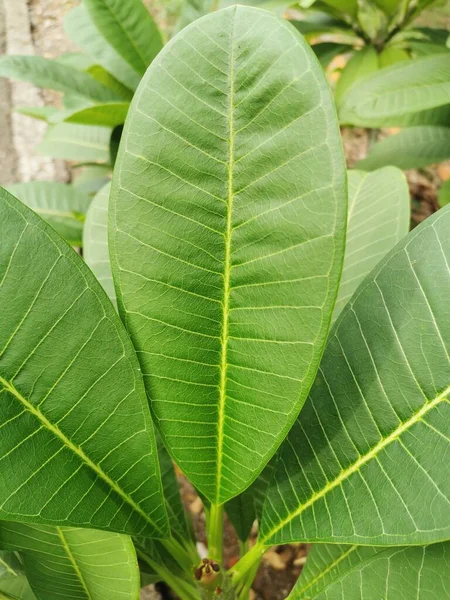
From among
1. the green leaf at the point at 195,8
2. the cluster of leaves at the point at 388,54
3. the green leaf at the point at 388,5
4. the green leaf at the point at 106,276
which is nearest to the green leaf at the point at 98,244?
the green leaf at the point at 106,276

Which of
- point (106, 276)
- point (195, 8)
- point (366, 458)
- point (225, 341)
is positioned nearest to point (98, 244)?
point (106, 276)

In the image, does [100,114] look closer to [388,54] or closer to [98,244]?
[98,244]

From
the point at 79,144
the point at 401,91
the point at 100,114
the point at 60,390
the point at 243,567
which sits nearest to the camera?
the point at 60,390

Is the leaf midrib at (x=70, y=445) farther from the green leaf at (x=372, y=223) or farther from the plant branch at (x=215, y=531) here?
the green leaf at (x=372, y=223)

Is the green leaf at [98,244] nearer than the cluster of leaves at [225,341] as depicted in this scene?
No

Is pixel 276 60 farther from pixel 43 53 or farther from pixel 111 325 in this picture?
pixel 43 53

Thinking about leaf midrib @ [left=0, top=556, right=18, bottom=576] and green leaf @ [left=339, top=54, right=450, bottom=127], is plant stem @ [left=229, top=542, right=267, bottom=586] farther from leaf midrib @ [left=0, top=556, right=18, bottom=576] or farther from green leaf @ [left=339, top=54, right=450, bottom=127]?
green leaf @ [left=339, top=54, right=450, bottom=127]

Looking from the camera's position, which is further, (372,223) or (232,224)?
(372,223)
